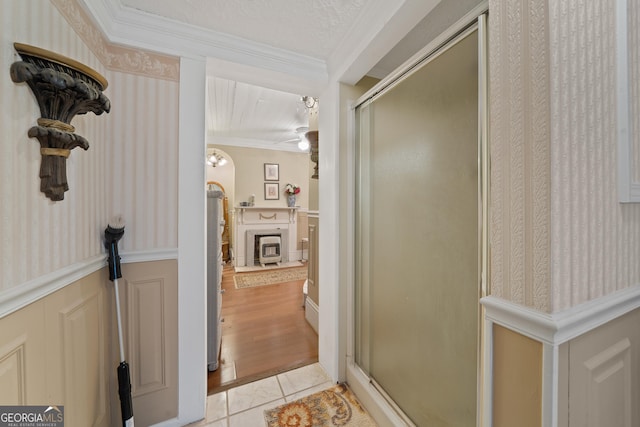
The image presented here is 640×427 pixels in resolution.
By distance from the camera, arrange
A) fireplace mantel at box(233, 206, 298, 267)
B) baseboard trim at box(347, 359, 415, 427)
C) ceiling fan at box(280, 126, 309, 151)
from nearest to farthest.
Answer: baseboard trim at box(347, 359, 415, 427), ceiling fan at box(280, 126, 309, 151), fireplace mantel at box(233, 206, 298, 267)

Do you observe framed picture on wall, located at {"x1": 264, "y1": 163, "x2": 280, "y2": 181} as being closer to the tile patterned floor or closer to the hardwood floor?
the hardwood floor

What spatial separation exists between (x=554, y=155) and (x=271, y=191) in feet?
16.6

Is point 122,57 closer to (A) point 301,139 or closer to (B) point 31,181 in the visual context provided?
(B) point 31,181

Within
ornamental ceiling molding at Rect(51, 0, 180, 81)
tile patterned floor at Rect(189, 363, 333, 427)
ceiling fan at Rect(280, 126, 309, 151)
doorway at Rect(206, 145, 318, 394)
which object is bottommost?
tile patterned floor at Rect(189, 363, 333, 427)

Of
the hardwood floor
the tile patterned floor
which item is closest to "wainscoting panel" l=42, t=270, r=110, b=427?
the tile patterned floor

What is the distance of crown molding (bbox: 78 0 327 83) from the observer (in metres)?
1.22

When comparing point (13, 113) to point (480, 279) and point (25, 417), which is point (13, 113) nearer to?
point (25, 417)

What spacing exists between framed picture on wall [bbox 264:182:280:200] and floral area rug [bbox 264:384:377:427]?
Answer: 13.8 ft

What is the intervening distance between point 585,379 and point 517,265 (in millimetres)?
382

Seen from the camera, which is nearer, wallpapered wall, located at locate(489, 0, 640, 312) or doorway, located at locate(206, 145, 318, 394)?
wallpapered wall, located at locate(489, 0, 640, 312)

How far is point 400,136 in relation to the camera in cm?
129

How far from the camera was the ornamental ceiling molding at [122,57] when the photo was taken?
106 cm

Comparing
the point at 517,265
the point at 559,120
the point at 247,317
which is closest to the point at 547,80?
the point at 559,120

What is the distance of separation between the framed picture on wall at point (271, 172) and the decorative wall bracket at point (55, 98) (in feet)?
14.3
